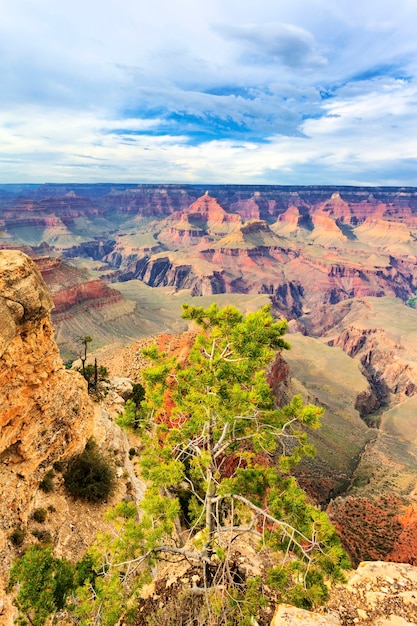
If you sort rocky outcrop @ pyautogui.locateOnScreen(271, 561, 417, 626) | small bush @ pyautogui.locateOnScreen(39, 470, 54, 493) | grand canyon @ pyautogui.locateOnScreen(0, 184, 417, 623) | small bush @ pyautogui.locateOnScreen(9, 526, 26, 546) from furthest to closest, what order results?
1. grand canyon @ pyautogui.locateOnScreen(0, 184, 417, 623)
2. small bush @ pyautogui.locateOnScreen(39, 470, 54, 493)
3. small bush @ pyautogui.locateOnScreen(9, 526, 26, 546)
4. rocky outcrop @ pyautogui.locateOnScreen(271, 561, 417, 626)

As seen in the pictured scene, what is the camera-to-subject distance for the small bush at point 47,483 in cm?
1727

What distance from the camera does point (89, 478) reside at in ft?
61.8

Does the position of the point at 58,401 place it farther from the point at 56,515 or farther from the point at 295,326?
the point at 295,326

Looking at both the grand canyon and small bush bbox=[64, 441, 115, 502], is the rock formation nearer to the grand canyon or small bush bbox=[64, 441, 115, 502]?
the grand canyon

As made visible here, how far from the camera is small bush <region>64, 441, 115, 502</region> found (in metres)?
18.4

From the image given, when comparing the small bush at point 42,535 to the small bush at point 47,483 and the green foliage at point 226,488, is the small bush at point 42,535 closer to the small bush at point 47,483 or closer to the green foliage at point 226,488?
the small bush at point 47,483

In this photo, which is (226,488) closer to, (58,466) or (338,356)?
(58,466)

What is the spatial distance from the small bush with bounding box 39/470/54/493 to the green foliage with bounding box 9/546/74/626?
6.50 metres

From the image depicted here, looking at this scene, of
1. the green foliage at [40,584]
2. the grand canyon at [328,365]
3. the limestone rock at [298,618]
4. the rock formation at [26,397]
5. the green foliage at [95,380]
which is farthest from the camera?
the green foliage at [95,380]

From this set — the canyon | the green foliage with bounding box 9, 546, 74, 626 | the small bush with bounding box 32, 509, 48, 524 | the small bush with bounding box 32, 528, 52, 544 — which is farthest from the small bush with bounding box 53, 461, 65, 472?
the canyon

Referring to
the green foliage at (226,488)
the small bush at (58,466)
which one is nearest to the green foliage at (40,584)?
the green foliage at (226,488)

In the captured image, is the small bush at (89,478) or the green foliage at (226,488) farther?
the small bush at (89,478)

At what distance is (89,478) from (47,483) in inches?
87.0

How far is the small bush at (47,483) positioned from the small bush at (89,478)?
89cm
